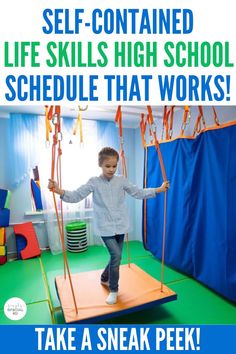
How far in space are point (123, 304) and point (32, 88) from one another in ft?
5.97

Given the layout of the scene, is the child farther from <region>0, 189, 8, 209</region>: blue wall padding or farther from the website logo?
<region>0, 189, 8, 209</region>: blue wall padding

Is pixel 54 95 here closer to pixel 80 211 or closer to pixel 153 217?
pixel 153 217

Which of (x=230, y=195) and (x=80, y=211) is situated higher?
(x=230, y=195)

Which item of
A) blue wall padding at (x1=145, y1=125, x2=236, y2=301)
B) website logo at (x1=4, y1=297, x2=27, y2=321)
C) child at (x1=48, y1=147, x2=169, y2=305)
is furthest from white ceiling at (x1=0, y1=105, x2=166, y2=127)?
website logo at (x1=4, y1=297, x2=27, y2=321)

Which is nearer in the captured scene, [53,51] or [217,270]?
[53,51]

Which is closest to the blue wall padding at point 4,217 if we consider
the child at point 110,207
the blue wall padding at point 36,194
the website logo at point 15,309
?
the blue wall padding at point 36,194

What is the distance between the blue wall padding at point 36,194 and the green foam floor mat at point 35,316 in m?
1.94

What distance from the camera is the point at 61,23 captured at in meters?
1.49

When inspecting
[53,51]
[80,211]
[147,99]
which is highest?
[53,51]

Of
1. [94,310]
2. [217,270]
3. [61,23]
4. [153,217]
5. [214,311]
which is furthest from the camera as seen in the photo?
[153,217]

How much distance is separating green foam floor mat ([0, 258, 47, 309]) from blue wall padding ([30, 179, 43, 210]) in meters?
0.88

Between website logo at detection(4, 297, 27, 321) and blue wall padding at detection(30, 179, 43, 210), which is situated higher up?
blue wall padding at detection(30, 179, 43, 210)

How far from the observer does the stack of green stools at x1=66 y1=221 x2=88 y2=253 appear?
3.89m

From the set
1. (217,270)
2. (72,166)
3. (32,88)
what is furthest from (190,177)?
(72,166)
